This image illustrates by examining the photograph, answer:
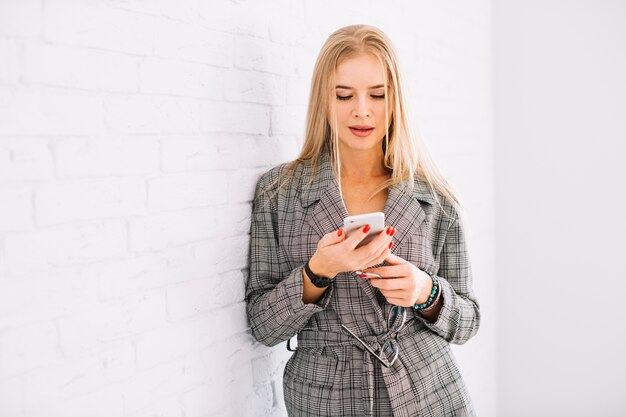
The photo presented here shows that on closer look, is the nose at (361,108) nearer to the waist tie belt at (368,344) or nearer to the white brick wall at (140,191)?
the white brick wall at (140,191)

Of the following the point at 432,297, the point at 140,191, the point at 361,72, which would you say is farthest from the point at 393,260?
the point at 140,191

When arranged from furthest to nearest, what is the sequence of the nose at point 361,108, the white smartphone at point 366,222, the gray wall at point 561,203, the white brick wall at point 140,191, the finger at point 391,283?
the gray wall at point 561,203 < the nose at point 361,108 < the finger at point 391,283 < the white smartphone at point 366,222 < the white brick wall at point 140,191

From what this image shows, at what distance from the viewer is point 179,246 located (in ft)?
4.91

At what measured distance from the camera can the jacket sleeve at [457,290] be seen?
172 cm

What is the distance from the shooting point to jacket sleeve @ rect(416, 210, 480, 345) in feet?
5.63

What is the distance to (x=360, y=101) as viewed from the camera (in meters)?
1.64

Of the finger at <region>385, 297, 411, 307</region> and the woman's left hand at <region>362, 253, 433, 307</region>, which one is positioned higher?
the woman's left hand at <region>362, 253, 433, 307</region>

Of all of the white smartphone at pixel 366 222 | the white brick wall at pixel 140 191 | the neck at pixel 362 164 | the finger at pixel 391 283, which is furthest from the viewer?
the neck at pixel 362 164

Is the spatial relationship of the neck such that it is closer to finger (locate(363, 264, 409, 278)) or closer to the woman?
the woman

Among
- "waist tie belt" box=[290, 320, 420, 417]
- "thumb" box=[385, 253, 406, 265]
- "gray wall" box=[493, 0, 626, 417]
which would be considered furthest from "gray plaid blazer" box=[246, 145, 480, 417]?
"gray wall" box=[493, 0, 626, 417]

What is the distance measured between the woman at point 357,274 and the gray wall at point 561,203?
60.3 inches

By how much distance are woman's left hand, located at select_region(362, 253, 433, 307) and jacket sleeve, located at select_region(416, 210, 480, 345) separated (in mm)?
166

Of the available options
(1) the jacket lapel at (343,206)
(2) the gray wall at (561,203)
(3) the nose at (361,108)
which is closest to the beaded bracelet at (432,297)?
(1) the jacket lapel at (343,206)

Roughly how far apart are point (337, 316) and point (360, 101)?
1.90ft
